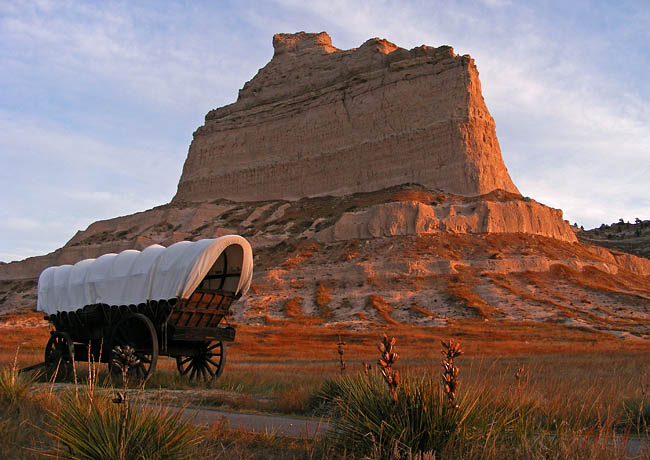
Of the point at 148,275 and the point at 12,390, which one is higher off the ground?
the point at 148,275

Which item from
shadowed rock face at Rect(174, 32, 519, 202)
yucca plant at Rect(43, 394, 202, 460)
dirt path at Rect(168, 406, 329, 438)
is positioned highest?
shadowed rock face at Rect(174, 32, 519, 202)

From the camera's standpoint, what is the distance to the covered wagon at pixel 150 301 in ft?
37.2

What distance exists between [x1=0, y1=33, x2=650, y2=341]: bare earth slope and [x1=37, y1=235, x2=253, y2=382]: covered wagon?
23980 millimetres

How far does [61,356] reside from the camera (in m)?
13.1

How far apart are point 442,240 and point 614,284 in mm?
14422

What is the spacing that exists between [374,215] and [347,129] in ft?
84.0

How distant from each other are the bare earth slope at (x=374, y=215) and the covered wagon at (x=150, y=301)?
2398 cm

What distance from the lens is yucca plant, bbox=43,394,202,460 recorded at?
428 cm

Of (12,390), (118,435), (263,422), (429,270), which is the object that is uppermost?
(429,270)

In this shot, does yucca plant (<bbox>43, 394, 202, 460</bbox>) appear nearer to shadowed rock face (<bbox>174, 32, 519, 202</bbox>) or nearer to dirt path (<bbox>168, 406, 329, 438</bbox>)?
dirt path (<bbox>168, 406, 329, 438</bbox>)

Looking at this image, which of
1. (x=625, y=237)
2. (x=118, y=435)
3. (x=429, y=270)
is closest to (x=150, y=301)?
(x=118, y=435)

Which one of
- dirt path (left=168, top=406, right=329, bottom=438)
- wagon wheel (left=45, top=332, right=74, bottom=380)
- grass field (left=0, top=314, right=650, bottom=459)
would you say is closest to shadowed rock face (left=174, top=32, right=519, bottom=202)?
grass field (left=0, top=314, right=650, bottom=459)

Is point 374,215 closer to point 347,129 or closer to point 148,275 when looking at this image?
point 347,129

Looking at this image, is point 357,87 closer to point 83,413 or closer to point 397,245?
point 397,245
